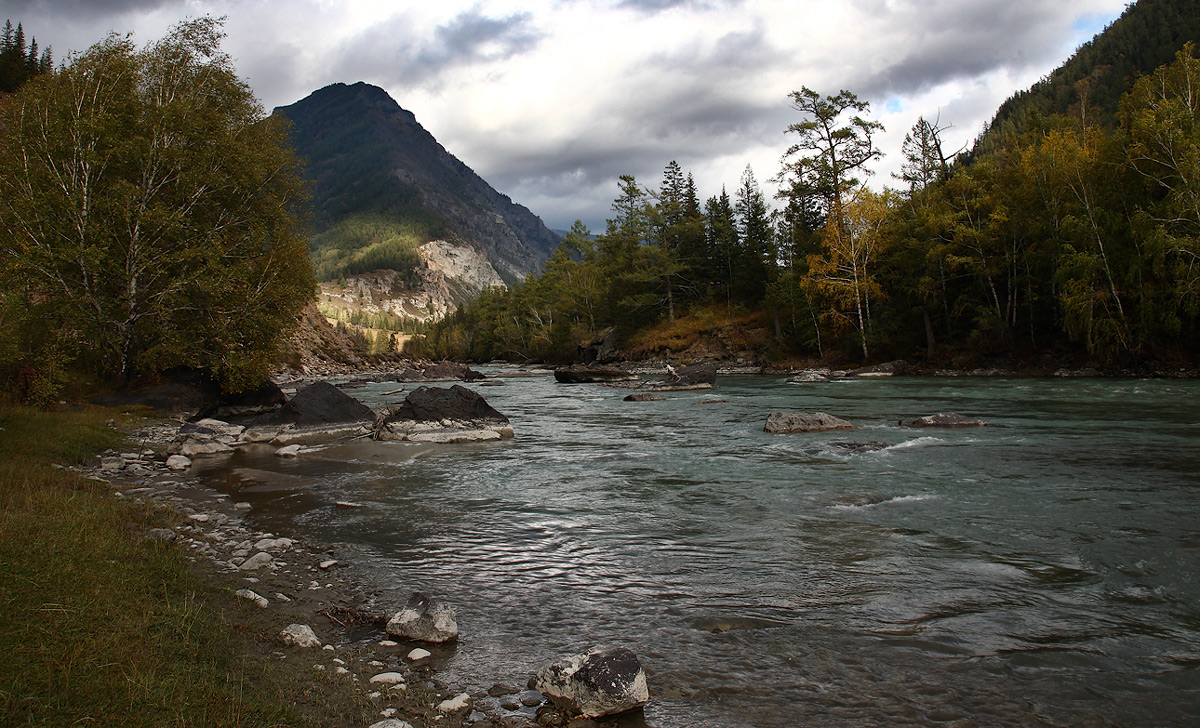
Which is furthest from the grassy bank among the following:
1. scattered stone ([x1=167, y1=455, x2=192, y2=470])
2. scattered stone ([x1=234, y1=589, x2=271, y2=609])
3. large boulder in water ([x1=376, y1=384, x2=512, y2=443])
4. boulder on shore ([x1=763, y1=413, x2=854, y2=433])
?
boulder on shore ([x1=763, y1=413, x2=854, y2=433])

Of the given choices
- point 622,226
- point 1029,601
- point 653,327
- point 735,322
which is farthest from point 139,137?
point 622,226

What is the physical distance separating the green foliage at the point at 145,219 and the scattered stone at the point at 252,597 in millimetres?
15808

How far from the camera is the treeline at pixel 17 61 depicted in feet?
214

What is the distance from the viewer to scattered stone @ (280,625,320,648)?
5.36 m

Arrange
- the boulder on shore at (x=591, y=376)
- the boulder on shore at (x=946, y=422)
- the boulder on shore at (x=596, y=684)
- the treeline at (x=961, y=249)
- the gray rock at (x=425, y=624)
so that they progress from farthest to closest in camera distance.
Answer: the boulder on shore at (x=591, y=376) < the treeline at (x=961, y=249) < the boulder on shore at (x=946, y=422) < the gray rock at (x=425, y=624) < the boulder on shore at (x=596, y=684)

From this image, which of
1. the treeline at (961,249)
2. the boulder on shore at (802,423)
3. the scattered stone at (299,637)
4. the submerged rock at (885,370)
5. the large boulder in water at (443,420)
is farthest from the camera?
the submerged rock at (885,370)

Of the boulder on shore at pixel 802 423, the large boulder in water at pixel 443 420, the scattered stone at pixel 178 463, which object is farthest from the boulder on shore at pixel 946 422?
the scattered stone at pixel 178 463

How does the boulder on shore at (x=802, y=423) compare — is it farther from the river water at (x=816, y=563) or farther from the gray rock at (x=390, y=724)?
the gray rock at (x=390, y=724)

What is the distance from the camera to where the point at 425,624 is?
5.71 meters

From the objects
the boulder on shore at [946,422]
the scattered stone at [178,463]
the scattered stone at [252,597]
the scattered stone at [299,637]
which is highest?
the scattered stone at [178,463]

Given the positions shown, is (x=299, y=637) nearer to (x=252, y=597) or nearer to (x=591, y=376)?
(x=252, y=597)

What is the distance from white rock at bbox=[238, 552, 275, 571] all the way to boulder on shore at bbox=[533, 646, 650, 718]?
464 cm

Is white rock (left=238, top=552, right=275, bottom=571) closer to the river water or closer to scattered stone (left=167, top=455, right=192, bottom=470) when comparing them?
the river water

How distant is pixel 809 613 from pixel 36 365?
→ 22.6 m
